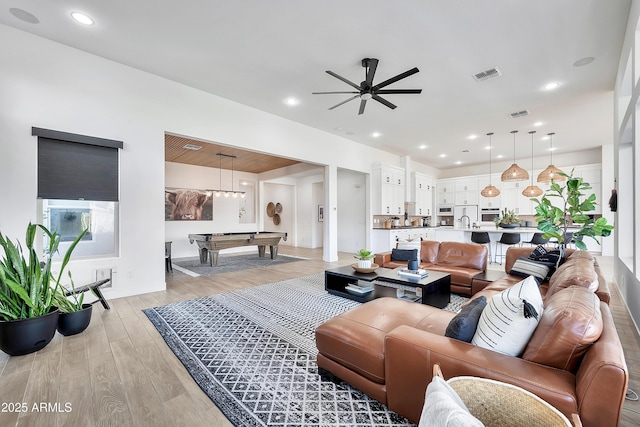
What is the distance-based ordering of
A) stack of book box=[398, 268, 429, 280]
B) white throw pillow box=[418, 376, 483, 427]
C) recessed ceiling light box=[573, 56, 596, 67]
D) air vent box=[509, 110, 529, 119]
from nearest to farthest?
1. white throw pillow box=[418, 376, 483, 427]
2. stack of book box=[398, 268, 429, 280]
3. recessed ceiling light box=[573, 56, 596, 67]
4. air vent box=[509, 110, 529, 119]

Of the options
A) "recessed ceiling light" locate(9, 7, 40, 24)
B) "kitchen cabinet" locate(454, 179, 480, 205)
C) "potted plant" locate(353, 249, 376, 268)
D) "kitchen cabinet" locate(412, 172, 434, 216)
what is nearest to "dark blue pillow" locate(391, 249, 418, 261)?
"potted plant" locate(353, 249, 376, 268)

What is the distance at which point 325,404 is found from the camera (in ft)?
5.60

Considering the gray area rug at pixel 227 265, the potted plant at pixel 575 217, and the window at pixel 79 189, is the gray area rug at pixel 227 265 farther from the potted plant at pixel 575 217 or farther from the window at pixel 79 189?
the potted plant at pixel 575 217

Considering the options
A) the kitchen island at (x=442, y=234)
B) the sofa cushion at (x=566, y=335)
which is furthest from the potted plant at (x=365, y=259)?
the kitchen island at (x=442, y=234)

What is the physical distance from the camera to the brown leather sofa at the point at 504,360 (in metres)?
0.97

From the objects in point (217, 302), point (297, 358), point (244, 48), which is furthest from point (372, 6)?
point (217, 302)

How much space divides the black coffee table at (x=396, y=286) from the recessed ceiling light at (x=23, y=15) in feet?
15.0

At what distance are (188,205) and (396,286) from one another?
23.2ft

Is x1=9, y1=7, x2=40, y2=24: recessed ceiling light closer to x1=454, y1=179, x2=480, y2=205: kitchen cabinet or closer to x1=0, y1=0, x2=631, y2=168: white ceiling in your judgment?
x1=0, y1=0, x2=631, y2=168: white ceiling

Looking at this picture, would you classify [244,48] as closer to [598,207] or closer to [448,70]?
[448,70]

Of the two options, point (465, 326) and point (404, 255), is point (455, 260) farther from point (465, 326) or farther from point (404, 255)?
point (465, 326)

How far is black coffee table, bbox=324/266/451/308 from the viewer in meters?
3.15

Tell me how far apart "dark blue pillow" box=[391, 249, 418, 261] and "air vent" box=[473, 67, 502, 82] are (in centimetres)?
281

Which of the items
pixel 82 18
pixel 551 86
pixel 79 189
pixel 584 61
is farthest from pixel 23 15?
pixel 551 86
